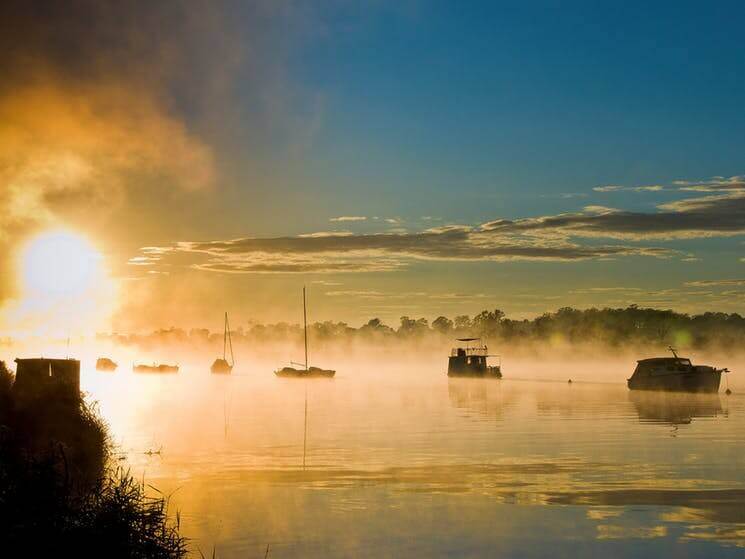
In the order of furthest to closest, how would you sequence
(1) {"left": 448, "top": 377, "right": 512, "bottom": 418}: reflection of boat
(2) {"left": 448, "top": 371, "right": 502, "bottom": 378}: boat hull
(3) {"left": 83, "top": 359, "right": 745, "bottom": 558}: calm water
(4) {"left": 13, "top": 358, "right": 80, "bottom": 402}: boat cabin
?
(2) {"left": 448, "top": 371, "right": 502, "bottom": 378}: boat hull → (1) {"left": 448, "top": 377, "right": 512, "bottom": 418}: reflection of boat → (4) {"left": 13, "top": 358, "right": 80, "bottom": 402}: boat cabin → (3) {"left": 83, "top": 359, "right": 745, "bottom": 558}: calm water

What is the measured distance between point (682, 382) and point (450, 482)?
78.2 m

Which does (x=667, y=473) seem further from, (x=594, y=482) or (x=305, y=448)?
(x=305, y=448)

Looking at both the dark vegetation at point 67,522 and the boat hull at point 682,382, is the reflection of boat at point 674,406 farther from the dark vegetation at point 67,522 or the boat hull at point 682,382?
the dark vegetation at point 67,522

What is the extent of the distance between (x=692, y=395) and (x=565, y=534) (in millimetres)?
82988

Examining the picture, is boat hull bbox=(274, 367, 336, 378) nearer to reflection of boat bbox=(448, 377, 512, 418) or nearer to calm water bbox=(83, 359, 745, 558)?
reflection of boat bbox=(448, 377, 512, 418)

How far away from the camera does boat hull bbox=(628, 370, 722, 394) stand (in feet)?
340

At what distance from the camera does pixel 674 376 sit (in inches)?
4215

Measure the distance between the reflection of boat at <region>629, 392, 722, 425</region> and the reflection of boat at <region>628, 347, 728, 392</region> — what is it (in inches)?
49.9

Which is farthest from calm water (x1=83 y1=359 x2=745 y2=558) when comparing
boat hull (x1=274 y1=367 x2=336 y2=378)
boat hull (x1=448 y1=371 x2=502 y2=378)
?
boat hull (x1=274 y1=367 x2=336 y2=378)

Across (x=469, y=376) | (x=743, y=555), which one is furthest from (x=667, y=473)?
(x=469, y=376)

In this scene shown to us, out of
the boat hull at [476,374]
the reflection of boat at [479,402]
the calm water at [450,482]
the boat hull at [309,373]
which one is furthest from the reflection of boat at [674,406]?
the boat hull at [309,373]

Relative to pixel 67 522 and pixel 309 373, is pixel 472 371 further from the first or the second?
pixel 67 522

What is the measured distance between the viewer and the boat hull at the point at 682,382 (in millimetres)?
103625

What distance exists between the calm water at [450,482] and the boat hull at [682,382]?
3340 centimetres
